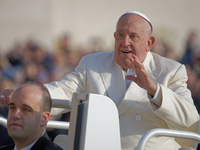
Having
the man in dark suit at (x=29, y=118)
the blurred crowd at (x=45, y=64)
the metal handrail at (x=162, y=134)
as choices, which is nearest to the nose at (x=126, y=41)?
the metal handrail at (x=162, y=134)

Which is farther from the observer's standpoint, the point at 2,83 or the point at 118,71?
the point at 2,83

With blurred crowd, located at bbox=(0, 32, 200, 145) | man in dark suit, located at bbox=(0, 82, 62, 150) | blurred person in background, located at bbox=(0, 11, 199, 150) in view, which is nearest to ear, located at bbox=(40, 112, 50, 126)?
man in dark suit, located at bbox=(0, 82, 62, 150)

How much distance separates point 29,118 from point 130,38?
5.30 ft

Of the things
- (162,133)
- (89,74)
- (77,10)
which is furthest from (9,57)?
(162,133)

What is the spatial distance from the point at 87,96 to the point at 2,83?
5.64m

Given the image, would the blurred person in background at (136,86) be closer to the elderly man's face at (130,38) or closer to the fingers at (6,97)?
the elderly man's face at (130,38)

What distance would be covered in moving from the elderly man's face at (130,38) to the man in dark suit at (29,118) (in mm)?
1396

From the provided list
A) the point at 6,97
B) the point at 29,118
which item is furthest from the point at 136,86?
the point at 29,118

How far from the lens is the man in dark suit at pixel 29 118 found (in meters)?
2.58

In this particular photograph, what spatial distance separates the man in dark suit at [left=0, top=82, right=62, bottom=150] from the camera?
2.58 metres

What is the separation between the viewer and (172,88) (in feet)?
13.2

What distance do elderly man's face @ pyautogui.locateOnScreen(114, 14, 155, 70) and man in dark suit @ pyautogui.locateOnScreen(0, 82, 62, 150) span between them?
1396mm

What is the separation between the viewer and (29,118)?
261 centimetres

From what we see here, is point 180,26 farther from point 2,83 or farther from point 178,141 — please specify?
point 178,141
